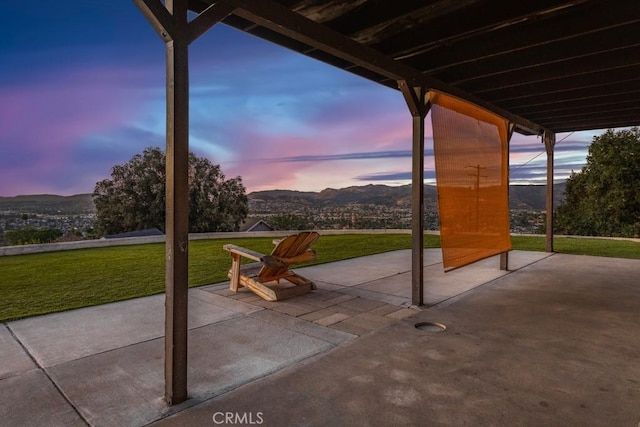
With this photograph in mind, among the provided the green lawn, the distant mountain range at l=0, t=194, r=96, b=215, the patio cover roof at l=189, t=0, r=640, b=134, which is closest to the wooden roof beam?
the patio cover roof at l=189, t=0, r=640, b=134

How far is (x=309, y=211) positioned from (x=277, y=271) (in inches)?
432

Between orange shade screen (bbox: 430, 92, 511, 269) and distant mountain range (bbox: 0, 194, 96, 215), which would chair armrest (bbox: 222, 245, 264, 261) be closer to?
orange shade screen (bbox: 430, 92, 511, 269)

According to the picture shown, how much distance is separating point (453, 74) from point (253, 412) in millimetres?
4061

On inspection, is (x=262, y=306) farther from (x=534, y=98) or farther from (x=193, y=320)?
(x=534, y=98)

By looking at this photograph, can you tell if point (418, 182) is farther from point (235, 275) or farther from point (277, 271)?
point (235, 275)

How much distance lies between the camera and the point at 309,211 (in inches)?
616

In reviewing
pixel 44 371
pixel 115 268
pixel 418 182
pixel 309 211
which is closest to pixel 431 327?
pixel 418 182

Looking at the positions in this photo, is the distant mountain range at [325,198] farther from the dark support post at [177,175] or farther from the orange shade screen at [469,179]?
the dark support post at [177,175]

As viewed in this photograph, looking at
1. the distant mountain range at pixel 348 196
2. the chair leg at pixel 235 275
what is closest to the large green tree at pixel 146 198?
the distant mountain range at pixel 348 196

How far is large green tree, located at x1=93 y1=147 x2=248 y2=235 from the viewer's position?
596 inches

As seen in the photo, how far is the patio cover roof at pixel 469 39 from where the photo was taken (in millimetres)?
2834

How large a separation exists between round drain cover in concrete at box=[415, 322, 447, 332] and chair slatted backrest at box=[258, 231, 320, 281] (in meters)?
1.71

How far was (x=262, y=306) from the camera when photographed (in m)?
→ 4.20

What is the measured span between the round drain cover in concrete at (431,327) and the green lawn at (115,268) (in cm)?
315
